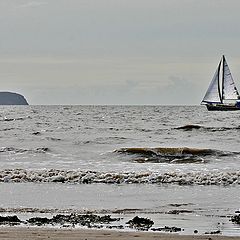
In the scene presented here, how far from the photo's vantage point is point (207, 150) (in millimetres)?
29547

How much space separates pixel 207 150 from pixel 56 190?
14500 mm

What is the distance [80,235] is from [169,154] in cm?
1988

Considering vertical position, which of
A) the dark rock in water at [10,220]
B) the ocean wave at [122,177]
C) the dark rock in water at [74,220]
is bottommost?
the dark rock in water at [74,220]

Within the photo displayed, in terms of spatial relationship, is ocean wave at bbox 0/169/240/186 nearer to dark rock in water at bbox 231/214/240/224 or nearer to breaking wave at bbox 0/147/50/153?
Answer: dark rock in water at bbox 231/214/240/224

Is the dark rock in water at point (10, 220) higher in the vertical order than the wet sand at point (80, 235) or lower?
higher

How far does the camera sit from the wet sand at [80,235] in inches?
355

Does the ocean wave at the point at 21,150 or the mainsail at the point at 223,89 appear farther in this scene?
the mainsail at the point at 223,89

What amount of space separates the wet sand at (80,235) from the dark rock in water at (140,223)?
0.57 m

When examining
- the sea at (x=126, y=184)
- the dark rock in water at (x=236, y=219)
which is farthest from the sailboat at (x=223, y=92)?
the dark rock in water at (x=236, y=219)

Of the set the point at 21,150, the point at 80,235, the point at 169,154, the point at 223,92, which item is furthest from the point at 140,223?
the point at 223,92

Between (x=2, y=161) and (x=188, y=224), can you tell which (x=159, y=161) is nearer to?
(x=2, y=161)

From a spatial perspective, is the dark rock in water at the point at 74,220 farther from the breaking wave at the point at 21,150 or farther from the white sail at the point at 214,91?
the white sail at the point at 214,91

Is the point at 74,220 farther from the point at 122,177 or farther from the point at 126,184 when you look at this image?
the point at 122,177

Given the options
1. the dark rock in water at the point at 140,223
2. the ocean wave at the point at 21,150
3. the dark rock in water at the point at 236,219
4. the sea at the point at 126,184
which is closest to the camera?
the dark rock in water at the point at 140,223
